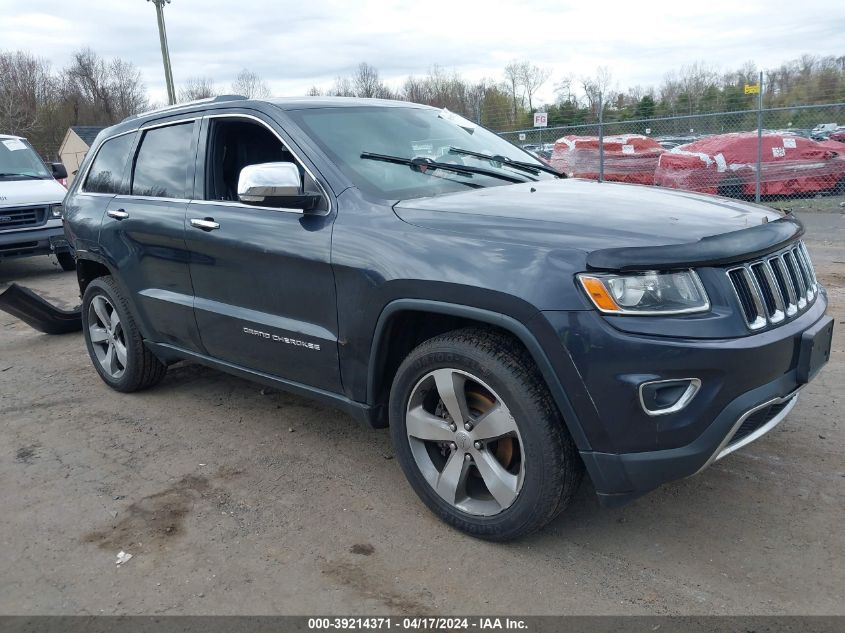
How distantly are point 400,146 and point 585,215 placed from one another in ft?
4.20

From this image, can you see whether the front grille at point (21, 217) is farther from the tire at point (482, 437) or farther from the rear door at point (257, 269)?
the tire at point (482, 437)

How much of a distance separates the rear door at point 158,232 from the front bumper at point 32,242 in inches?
238

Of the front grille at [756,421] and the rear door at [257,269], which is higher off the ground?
the rear door at [257,269]

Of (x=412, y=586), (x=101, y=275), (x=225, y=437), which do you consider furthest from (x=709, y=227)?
(x=101, y=275)

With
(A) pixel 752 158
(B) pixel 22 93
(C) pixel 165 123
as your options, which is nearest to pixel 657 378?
(C) pixel 165 123

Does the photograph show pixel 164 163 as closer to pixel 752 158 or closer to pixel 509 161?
pixel 509 161

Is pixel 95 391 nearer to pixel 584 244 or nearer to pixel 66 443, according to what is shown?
pixel 66 443

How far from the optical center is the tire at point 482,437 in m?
2.80

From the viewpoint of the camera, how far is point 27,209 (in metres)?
10.5

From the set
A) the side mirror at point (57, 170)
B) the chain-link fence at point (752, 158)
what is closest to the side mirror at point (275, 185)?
the side mirror at point (57, 170)

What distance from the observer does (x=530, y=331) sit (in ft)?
8.89

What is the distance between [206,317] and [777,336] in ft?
9.33

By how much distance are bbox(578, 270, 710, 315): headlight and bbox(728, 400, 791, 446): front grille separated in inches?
19.3

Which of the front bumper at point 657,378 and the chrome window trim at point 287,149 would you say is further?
the chrome window trim at point 287,149
